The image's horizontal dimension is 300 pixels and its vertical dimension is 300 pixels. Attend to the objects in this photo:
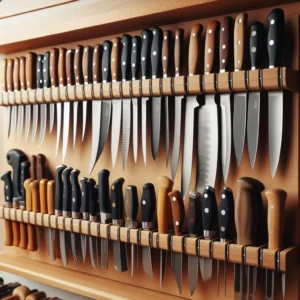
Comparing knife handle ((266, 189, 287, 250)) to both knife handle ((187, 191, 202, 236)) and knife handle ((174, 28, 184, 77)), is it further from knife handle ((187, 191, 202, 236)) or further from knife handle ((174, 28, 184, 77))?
knife handle ((174, 28, 184, 77))

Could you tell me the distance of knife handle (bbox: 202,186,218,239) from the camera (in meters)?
1.04

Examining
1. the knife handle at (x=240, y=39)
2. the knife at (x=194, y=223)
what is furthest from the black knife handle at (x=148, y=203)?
the knife handle at (x=240, y=39)

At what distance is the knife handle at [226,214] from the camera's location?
1019mm

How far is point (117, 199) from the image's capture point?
120 centimetres

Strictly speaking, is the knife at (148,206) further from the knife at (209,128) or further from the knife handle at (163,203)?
the knife at (209,128)

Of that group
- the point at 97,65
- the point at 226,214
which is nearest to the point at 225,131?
the point at 226,214

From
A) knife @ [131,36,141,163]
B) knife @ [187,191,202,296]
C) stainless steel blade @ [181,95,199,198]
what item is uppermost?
knife @ [131,36,141,163]

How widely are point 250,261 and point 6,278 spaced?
100 cm

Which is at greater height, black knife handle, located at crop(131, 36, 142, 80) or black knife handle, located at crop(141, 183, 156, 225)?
black knife handle, located at crop(131, 36, 142, 80)

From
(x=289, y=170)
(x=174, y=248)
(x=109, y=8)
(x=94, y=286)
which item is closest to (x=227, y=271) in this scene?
(x=174, y=248)

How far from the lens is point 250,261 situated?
971 millimetres

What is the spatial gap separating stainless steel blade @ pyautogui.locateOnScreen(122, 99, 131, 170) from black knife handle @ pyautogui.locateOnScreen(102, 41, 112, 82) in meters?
0.08

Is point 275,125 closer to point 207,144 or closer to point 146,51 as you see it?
point 207,144

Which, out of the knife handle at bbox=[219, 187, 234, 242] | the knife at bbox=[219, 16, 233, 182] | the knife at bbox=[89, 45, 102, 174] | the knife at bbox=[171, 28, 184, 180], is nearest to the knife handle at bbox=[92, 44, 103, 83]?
the knife at bbox=[89, 45, 102, 174]
